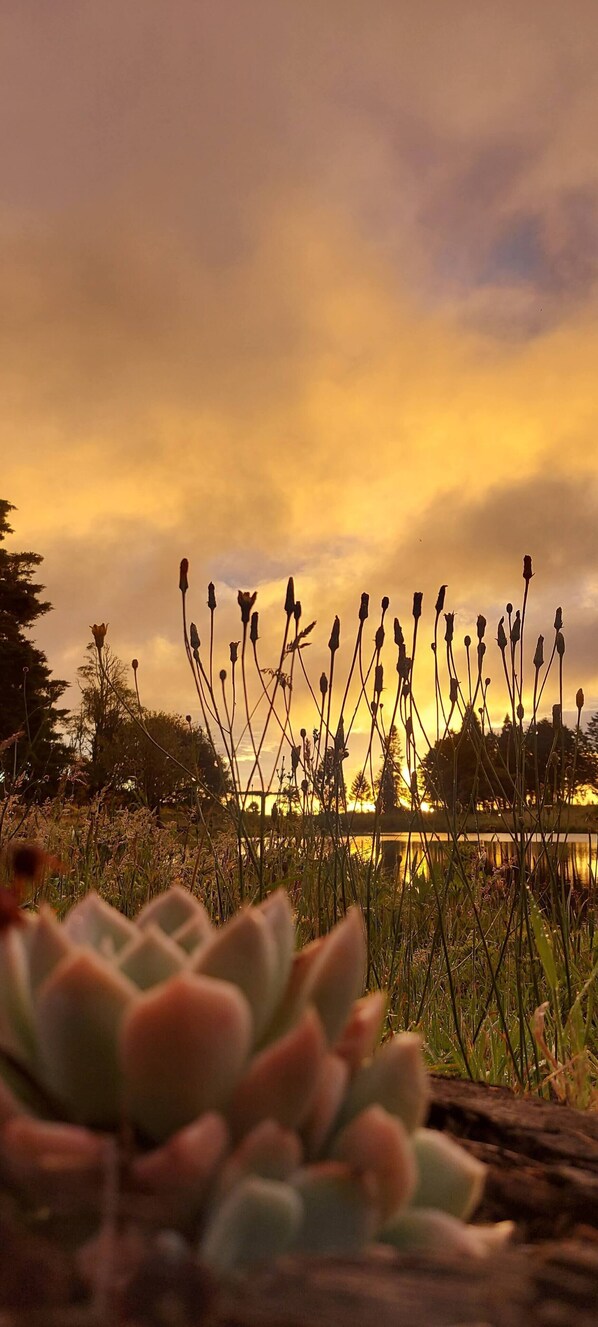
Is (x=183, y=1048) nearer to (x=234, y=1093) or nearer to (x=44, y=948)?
(x=234, y=1093)

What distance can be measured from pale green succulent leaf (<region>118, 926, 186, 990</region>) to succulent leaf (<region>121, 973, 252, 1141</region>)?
0.45ft

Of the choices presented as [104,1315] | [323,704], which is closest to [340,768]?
[323,704]

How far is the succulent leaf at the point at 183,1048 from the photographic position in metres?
0.75

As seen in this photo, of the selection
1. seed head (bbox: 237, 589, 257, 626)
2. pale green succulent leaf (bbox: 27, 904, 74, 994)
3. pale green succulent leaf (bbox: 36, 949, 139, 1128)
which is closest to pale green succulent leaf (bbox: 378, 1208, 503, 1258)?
pale green succulent leaf (bbox: 36, 949, 139, 1128)

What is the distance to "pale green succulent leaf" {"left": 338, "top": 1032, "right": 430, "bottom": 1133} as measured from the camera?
90 centimetres

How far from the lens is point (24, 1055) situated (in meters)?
0.88

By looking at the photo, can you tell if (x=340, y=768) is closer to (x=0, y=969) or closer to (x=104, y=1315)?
(x=0, y=969)

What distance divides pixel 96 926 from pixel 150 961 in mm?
184

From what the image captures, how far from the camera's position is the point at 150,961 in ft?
3.03

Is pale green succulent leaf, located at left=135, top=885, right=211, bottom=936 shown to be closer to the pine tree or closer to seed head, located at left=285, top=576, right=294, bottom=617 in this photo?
seed head, located at left=285, top=576, right=294, bottom=617

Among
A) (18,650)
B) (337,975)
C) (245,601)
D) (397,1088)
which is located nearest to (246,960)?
(337,975)

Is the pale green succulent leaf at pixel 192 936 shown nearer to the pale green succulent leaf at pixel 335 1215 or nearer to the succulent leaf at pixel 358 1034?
the succulent leaf at pixel 358 1034

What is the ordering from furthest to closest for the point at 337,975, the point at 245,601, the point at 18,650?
the point at 18,650, the point at 245,601, the point at 337,975

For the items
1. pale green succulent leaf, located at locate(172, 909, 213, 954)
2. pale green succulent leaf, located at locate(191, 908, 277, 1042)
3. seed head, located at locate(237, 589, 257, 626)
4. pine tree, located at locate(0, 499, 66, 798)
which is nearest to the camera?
pale green succulent leaf, located at locate(191, 908, 277, 1042)
